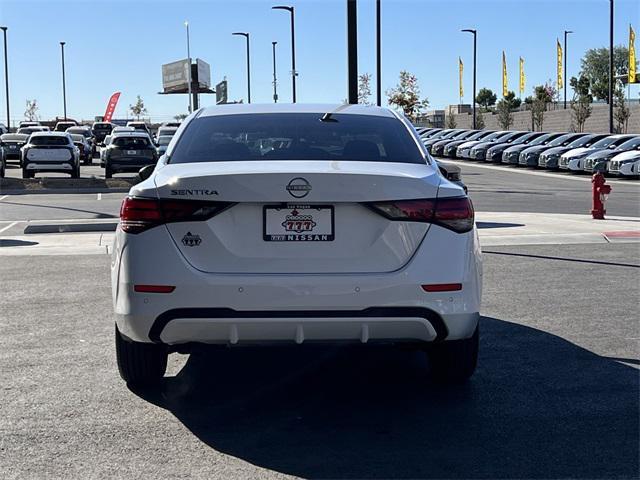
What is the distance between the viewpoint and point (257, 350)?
721cm

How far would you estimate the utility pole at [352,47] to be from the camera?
48.2ft

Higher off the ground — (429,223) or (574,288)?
(429,223)

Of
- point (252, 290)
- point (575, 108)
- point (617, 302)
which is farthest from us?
point (575, 108)

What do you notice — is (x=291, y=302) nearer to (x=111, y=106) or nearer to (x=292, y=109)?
(x=292, y=109)

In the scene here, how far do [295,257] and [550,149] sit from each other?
36.8 m

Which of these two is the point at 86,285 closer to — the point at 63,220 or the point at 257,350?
the point at 257,350

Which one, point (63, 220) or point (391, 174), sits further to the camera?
point (63, 220)

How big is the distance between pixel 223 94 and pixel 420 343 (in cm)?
7228

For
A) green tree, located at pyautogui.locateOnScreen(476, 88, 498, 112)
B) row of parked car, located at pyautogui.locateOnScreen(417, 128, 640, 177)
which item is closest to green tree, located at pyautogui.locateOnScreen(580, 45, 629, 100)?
green tree, located at pyautogui.locateOnScreen(476, 88, 498, 112)

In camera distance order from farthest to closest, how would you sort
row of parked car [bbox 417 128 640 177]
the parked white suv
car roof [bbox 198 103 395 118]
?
row of parked car [bbox 417 128 640 177]
the parked white suv
car roof [bbox 198 103 395 118]

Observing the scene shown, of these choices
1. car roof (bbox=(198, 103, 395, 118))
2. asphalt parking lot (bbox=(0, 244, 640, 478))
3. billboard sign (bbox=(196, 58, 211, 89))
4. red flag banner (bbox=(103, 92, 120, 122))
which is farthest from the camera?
billboard sign (bbox=(196, 58, 211, 89))

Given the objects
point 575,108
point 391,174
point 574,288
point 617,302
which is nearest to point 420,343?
point 391,174

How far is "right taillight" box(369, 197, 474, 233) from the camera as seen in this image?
17.0 ft

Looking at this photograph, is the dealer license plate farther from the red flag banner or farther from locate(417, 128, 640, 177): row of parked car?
the red flag banner
